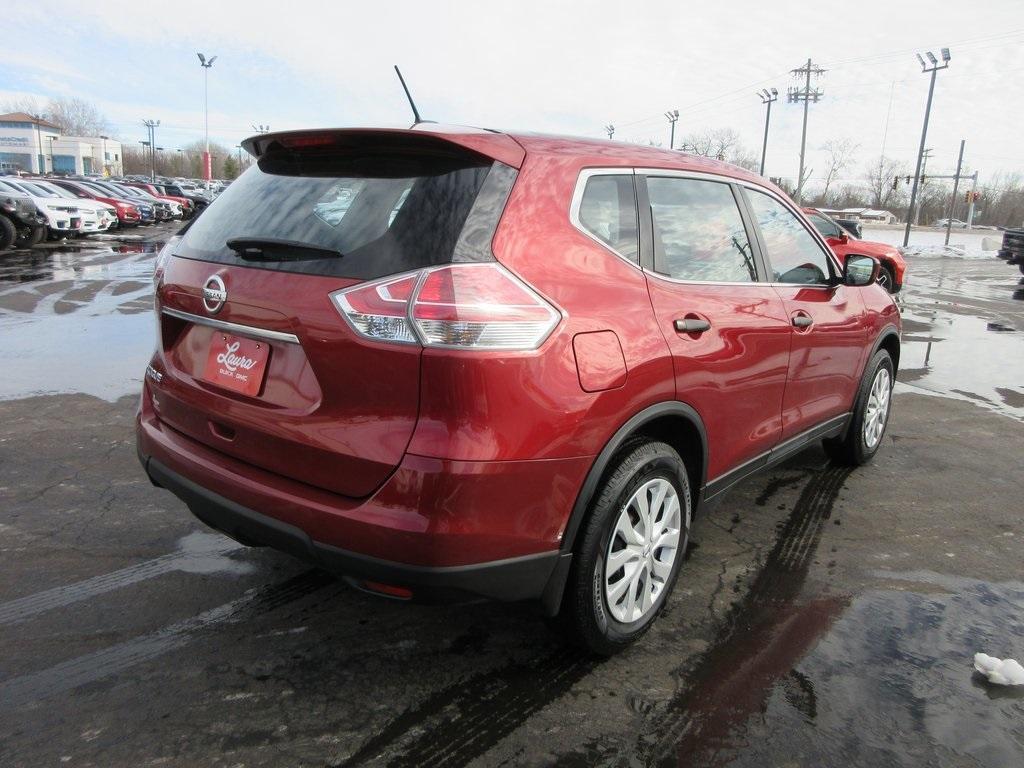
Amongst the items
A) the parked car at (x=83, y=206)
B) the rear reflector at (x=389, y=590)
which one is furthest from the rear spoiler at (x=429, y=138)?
the parked car at (x=83, y=206)

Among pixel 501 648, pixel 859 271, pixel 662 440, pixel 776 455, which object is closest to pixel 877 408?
pixel 859 271

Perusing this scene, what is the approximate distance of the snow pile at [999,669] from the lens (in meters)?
2.74

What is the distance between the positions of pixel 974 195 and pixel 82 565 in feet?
185

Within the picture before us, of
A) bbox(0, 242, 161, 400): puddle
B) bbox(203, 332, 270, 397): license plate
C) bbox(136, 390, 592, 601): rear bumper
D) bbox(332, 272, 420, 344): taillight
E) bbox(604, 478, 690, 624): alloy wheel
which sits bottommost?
bbox(0, 242, 161, 400): puddle

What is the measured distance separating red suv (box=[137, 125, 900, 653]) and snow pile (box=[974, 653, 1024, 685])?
3.70 feet

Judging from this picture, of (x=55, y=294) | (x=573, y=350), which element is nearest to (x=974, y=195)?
(x=55, y=294)

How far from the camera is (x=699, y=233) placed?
3.18 meters

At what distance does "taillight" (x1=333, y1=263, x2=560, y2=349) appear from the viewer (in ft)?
6.99

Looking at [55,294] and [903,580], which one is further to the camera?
[55,294]

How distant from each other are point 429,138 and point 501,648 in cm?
180

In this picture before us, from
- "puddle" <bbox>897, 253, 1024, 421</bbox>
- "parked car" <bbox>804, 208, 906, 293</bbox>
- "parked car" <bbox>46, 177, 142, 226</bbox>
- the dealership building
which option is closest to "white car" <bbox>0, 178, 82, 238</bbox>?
"parked car" <bbox>46, 177, 142, 226</bbox>

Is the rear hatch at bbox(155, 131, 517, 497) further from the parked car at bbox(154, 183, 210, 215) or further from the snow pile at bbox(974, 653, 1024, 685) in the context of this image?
the parked car at bbox(154, 183, 210, 215)

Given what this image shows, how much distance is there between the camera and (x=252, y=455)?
8.13 feet

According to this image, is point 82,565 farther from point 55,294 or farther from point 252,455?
point 55,294
